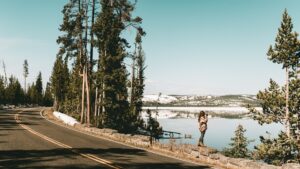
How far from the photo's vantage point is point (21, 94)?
114500mm

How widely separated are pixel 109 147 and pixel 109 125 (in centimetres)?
3178

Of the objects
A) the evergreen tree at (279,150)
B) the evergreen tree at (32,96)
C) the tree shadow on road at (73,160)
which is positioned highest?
the evergreen tree at (32,96)

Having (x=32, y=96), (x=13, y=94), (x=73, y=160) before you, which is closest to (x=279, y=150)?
(x=73, y=160)

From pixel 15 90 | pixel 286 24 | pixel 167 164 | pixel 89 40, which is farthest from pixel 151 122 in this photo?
pixel 15 90

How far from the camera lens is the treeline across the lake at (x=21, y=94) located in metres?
108

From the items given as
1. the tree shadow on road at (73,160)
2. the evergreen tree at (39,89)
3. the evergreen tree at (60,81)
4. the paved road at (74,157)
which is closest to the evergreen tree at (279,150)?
the paved road at (74,157)

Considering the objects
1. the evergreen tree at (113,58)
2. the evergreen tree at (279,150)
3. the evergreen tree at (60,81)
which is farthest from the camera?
the evergreen tree at (60,81)

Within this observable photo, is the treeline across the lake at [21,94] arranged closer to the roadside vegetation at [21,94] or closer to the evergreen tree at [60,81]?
the roadside vegetation at [21,94]

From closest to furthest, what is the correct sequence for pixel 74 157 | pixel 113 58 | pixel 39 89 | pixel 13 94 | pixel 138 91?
pixel 74 157 → pixel 113 58 → pixel 138 91 → pixel 13 94 → pixel 39 89

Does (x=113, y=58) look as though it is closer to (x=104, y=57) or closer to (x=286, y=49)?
(x=104, y=57)

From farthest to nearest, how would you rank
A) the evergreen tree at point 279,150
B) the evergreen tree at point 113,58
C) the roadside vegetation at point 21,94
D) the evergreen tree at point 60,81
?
the roadside vegetation at point 21,94
the evergreen tree at point 60,81
the evergreen tree at point 113,58
the evergreen tree at point 279,150

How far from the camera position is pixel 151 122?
65125 mm

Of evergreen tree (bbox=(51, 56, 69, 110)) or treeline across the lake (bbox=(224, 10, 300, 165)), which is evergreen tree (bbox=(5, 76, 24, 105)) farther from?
treeline across the lake (bbox=(224, 10, 300, 165))

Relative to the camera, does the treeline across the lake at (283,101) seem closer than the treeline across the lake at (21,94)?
Yes
